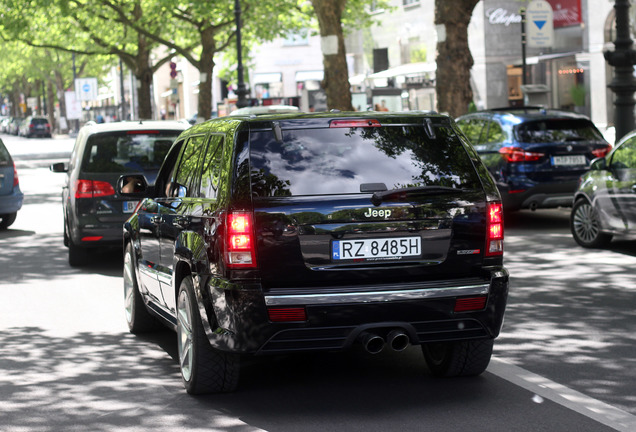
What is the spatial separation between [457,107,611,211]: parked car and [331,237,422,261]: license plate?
986cm

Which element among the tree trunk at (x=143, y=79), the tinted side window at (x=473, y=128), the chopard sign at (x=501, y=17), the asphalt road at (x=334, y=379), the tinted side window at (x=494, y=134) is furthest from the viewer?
the chopard sign at (x=501, y=17)

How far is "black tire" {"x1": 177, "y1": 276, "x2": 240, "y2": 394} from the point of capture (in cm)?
641

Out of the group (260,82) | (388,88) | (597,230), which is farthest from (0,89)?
(597,230)

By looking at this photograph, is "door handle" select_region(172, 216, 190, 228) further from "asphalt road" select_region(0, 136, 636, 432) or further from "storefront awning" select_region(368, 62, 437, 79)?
"storefront awning" select_region(368, 62, 437, 79)

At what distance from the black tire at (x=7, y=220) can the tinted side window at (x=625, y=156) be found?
391 inches

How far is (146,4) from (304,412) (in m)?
37.2

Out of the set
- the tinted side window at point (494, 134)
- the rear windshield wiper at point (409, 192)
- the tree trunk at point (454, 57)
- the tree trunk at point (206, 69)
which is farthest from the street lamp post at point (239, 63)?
the rear windshield wiper at point (409, 192)

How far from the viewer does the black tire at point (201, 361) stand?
641 centimetres

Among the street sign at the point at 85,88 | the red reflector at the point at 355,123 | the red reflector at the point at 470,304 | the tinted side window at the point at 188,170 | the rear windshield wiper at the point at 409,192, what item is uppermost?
the street sign at the point at 85,88

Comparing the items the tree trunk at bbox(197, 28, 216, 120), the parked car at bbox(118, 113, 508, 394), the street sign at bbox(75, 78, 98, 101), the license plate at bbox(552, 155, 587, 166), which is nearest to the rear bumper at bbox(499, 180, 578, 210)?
the license plate at bbox(552, 155, 587, 166)

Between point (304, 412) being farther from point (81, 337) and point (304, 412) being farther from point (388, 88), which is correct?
point (388, 88)

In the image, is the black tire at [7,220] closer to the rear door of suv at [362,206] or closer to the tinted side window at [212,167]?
the tinted side window at [212,167]

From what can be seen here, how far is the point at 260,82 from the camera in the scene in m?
77.2

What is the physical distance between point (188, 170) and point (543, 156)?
9.38 metres
